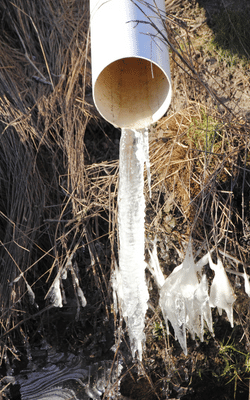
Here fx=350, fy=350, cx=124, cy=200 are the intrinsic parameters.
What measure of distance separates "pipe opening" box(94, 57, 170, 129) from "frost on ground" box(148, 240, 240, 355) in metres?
0.72

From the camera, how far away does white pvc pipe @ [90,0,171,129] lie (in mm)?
1535

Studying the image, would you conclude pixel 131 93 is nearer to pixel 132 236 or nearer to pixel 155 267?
pixel 132 236

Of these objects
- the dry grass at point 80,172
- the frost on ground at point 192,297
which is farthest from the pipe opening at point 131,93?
the frost on ground at point 192,297

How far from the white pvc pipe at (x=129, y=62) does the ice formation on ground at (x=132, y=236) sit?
0.12 metres

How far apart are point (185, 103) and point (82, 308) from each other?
1519mm

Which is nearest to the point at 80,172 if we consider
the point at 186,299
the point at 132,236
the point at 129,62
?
the point at 132,236

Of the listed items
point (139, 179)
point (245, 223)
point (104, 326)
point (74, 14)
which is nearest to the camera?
point (139, 179)

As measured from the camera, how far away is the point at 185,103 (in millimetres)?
2346

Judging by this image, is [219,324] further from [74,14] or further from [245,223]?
[74,14]

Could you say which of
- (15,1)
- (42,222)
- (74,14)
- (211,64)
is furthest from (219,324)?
(15,1)

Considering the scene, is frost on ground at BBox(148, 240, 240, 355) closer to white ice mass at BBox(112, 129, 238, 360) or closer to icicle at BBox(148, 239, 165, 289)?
white ice mass at BBox(112, 129, 238, 360)

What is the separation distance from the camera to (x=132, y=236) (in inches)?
76.4

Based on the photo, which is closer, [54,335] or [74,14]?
[54,335]

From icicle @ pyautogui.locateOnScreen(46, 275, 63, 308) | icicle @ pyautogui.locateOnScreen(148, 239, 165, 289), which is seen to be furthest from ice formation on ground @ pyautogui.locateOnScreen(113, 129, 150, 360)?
icicle @ pyautogui.locateOnScreen(46, 275, 63, 308)
